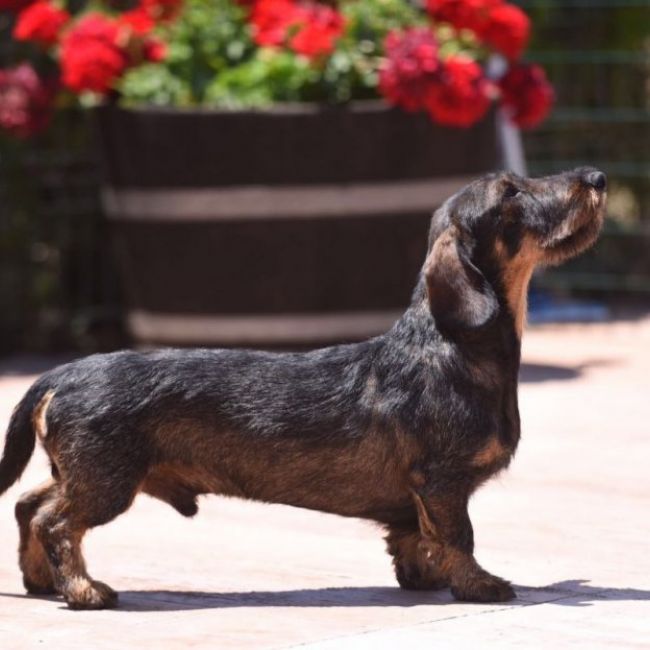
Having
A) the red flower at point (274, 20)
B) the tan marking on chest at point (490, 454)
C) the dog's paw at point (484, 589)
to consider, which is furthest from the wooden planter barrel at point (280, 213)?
the dog's paw at point (484, 589)

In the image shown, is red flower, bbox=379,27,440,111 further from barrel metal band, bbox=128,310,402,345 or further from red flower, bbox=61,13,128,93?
red flower, bbox=61,13,128,93

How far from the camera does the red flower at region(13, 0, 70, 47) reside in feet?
29.3

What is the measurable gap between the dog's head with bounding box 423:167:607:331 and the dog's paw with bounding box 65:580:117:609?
1162 millimetres

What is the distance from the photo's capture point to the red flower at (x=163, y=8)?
897 centimetres

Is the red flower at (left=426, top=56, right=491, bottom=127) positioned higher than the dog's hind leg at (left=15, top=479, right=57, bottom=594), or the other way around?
the red flower at (left=426, top=56, right=491, bottom=127)

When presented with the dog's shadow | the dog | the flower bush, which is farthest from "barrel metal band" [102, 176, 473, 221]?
the dog's shadow

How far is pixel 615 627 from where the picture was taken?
4379 millimetres

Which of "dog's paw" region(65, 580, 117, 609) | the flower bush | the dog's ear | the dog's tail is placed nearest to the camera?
"dog's paw" region(65, 580, 117, 609)

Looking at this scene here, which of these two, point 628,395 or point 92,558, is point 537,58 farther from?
point 92,558

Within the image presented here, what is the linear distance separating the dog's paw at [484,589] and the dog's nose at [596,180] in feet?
3.70

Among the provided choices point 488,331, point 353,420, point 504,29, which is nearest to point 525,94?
point 504,29

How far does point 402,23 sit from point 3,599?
4.89m

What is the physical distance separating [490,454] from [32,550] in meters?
1.30

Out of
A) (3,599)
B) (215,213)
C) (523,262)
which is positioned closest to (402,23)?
(215,213)
